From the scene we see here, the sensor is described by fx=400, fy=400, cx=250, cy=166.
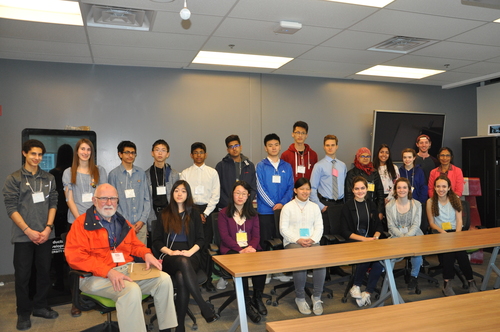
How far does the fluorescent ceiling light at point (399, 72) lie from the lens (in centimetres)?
618

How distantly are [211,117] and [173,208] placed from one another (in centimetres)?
263

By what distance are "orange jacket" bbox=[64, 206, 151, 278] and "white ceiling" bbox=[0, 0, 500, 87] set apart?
1914mm

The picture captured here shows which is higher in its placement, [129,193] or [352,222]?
[129,193]

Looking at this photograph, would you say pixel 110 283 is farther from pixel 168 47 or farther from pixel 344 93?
pixel 344 93

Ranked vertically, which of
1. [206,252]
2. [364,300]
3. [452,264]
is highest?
[206,252]

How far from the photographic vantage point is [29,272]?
12.4 ft

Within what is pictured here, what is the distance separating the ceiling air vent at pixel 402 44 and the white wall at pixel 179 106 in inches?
67.6

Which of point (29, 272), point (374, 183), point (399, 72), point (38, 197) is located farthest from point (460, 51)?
point (29, 272)

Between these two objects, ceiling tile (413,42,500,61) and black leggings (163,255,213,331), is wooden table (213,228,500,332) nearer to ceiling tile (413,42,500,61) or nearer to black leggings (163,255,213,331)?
black leggings (163,255,213,331)

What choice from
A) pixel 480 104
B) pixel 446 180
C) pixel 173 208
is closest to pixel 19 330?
pixel 173 208

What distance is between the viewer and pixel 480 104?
25.1 ft

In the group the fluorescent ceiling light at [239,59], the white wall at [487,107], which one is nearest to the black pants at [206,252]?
the fluorescent ceiling light at [239,59]

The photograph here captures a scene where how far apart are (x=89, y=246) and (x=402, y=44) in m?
4.16

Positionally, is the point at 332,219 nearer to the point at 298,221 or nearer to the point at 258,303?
the point at 298,221
